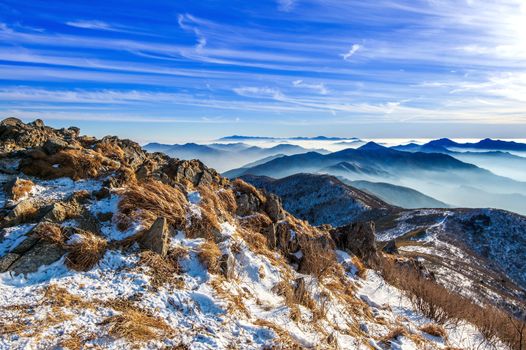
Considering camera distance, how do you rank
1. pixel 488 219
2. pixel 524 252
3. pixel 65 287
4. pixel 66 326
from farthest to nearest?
pixel 488 219, pixel 524 252, pixel 65 287, pixel 66 326

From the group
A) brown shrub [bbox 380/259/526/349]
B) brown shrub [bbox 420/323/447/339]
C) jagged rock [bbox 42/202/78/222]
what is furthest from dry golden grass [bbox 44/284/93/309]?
brown shrub [bbox 380/259/526/349]

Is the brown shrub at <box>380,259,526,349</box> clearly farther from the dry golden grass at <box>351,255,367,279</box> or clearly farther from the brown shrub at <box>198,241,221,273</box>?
the brown shrub at <box>198,241,221,273</box>

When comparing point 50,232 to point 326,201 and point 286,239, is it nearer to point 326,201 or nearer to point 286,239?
point 286,239

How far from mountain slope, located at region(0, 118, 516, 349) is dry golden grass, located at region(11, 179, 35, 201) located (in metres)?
0.03

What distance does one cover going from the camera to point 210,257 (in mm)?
7402

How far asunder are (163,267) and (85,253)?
1.53m

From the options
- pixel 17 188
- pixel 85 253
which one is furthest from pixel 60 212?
pixel 17 188

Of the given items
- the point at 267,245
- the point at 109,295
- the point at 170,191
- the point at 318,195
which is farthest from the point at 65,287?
the point at 318,195

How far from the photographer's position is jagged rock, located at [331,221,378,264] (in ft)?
47.4

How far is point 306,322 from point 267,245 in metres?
3.93

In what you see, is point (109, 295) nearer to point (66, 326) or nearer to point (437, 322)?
point (66, 326)

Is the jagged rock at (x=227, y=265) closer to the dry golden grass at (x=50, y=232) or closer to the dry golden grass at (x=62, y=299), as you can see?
the dry golden grass at (x=62, y=299)

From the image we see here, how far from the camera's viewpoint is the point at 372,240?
48.6 ft

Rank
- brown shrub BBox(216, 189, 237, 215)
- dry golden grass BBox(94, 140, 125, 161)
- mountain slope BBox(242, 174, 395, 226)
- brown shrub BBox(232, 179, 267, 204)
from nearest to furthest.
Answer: brown shrub BBox(216, 189, 237, 215)
dry golden grass BBox(94, 140, 125, 161)
brown shrub BBox(232, 179, 267, 204)
mountain slope BBox(242, 174, 395, 226)
